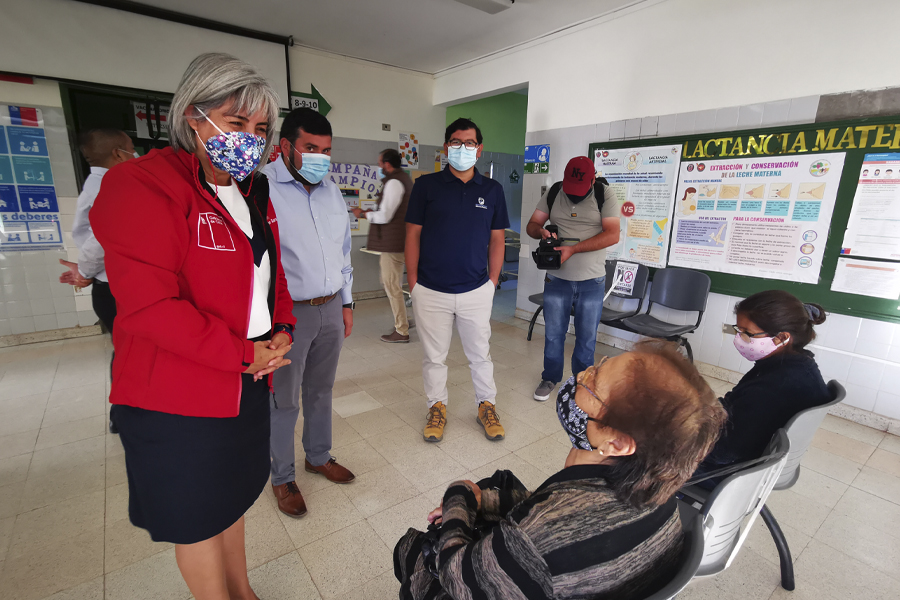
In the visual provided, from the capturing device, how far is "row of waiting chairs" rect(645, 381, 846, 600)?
0.78 metres

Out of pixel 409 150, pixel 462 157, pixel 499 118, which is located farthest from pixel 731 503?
pixel 499 118

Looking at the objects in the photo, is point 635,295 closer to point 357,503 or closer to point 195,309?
point 357,503

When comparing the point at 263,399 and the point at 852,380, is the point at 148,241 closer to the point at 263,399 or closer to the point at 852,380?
the point at 263,399

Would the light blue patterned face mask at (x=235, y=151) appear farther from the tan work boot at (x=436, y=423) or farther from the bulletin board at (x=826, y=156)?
the bulletin board at (x=826, y=156)

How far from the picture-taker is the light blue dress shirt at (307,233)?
1.59 m

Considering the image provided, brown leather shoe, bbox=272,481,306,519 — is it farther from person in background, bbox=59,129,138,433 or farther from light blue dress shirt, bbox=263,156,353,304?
person in background, bbox=59,129,138,433

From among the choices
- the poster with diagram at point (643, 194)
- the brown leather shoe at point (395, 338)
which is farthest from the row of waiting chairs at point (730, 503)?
the brown leather shoe at point (395, 338)

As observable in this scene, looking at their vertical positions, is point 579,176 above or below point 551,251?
above

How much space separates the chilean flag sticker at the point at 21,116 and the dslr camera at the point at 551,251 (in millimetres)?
4277

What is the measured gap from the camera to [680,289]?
3391mm

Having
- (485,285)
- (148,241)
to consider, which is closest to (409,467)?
(485,285)

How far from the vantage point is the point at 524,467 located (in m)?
2.19

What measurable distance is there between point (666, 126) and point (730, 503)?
3.20 metres

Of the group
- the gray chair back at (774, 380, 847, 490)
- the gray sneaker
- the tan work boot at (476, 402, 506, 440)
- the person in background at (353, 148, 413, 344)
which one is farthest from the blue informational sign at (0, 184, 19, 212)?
the gray chair back at (774, 380, 847, 490)
